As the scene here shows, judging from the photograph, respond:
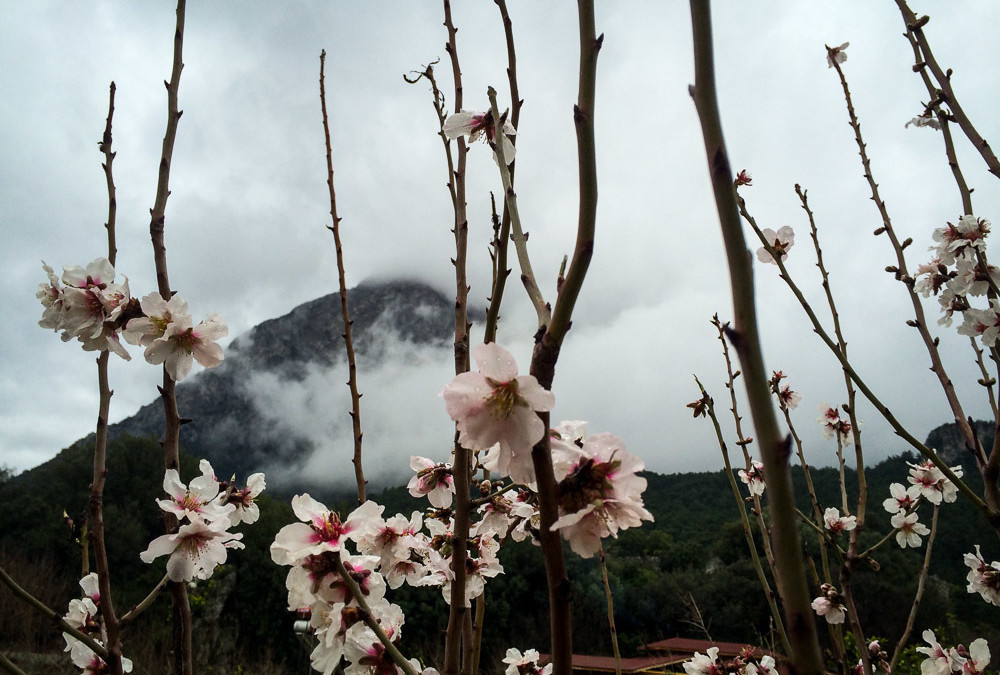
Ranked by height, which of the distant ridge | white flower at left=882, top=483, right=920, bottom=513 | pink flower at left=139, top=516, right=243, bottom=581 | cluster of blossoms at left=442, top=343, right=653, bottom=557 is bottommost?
white flower at left=882, top=483, right=920, bottom=513

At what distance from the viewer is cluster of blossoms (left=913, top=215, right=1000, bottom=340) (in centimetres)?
191

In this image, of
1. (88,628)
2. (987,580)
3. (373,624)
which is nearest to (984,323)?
(987,580)

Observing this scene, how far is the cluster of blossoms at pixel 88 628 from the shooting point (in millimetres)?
1368

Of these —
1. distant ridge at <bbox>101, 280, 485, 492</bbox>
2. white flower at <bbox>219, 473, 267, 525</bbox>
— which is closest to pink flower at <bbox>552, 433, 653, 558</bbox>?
white flower at <bbox>219, 473, 267, 525</bbox>

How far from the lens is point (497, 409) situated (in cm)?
65

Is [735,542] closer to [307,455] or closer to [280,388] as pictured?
[307,455]

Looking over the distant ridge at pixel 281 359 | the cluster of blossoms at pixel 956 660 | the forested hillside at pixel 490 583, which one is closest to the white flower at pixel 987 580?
the cluster of blossoms at pixel 956 660

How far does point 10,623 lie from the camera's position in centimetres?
1473

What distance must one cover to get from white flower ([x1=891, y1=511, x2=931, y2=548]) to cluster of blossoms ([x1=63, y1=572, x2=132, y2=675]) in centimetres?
310

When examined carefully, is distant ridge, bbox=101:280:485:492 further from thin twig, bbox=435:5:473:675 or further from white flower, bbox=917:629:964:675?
thin twig, bbox=435:5:473:675

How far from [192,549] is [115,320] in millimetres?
512

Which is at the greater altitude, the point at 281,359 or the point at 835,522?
the point at 281,359

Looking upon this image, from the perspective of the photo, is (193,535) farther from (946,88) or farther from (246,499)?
(946,88)

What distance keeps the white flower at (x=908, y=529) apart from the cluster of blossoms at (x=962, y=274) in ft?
3.93
